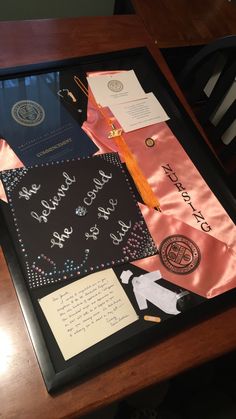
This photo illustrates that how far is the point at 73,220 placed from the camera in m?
0.67

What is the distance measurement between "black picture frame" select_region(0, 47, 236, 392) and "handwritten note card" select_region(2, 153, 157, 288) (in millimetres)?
25

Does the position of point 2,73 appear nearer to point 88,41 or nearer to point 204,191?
point 88,41

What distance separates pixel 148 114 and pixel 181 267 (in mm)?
394

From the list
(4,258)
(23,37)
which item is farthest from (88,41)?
(4,258)

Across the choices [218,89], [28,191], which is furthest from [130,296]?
[218,89]

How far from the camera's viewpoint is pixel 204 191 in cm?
79

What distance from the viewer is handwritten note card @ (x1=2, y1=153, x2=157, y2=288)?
24.7 inches

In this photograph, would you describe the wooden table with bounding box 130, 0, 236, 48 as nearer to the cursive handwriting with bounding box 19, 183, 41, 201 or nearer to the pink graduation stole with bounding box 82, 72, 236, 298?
the pink graduation stole with bounding box 82, 72, 236, 298

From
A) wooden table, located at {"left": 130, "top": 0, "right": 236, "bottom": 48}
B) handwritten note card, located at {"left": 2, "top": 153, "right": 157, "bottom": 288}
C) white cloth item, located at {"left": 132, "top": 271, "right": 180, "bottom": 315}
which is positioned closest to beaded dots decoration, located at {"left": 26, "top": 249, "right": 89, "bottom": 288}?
handwritten note card, located at {"left": 2, "top": 153, "right": 157, "bottom": 288}

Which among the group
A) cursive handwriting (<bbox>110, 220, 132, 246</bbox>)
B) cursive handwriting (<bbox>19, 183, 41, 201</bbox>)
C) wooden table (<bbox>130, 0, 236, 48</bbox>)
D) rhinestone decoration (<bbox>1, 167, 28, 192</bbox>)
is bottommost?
cursive handwriting (<bbox>110, 220, 132, 246</bbox>)

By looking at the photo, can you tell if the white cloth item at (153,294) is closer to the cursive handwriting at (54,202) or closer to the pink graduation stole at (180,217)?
the pink graduation stole at (180,217)

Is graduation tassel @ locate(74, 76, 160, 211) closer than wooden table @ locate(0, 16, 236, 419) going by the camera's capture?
No

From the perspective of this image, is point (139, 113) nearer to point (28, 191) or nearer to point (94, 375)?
point (28, 191)

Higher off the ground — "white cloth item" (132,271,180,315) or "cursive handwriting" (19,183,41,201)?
"cursive handwriting" (19,183,41,201)
